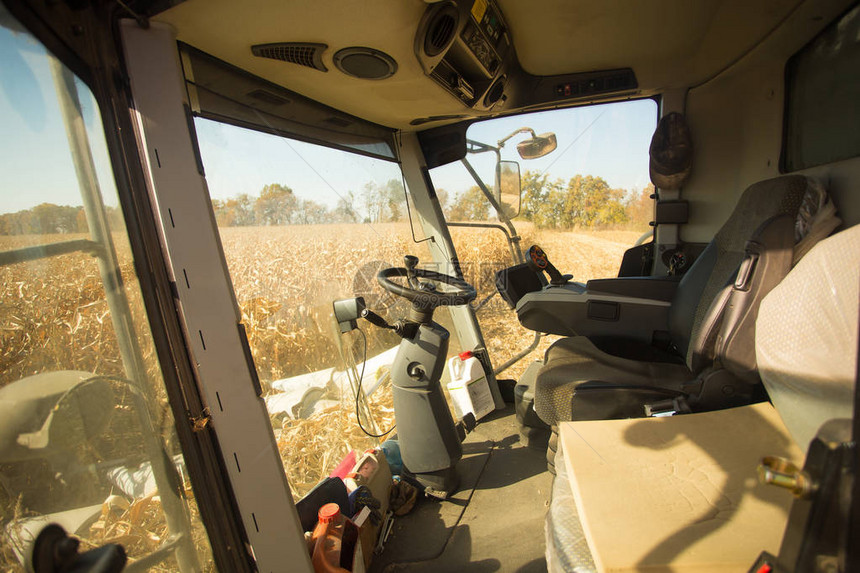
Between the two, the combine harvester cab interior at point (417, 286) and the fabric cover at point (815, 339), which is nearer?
the fabric cover at point (815, 339)

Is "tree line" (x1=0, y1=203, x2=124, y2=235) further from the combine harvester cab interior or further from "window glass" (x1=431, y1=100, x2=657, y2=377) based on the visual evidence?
"window glass" (x1=431, y1=100, x2=657, y2=377)

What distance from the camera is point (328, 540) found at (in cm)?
136

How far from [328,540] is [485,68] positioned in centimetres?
210

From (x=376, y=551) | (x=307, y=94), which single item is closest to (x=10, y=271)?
(x=307, y=94)

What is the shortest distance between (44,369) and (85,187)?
44 cm

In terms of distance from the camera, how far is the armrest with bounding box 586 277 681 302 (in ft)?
7.01

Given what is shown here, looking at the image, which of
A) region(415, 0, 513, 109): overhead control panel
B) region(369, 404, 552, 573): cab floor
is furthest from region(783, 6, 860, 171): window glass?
region(369, 404, 552, 573): cab floor

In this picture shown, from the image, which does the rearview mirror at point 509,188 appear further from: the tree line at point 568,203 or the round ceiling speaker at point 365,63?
the round ceiling speaker at point 365,63

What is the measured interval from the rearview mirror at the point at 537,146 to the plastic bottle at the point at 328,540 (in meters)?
2.43

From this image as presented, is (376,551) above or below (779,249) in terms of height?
below

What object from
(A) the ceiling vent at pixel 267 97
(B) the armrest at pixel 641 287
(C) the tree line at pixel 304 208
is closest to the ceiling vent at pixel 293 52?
(A) the ceiling vent at pixel 267 97

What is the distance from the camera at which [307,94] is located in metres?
1.80

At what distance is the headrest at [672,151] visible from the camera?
2.46m

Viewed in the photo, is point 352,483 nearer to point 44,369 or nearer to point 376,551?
point 376,551
